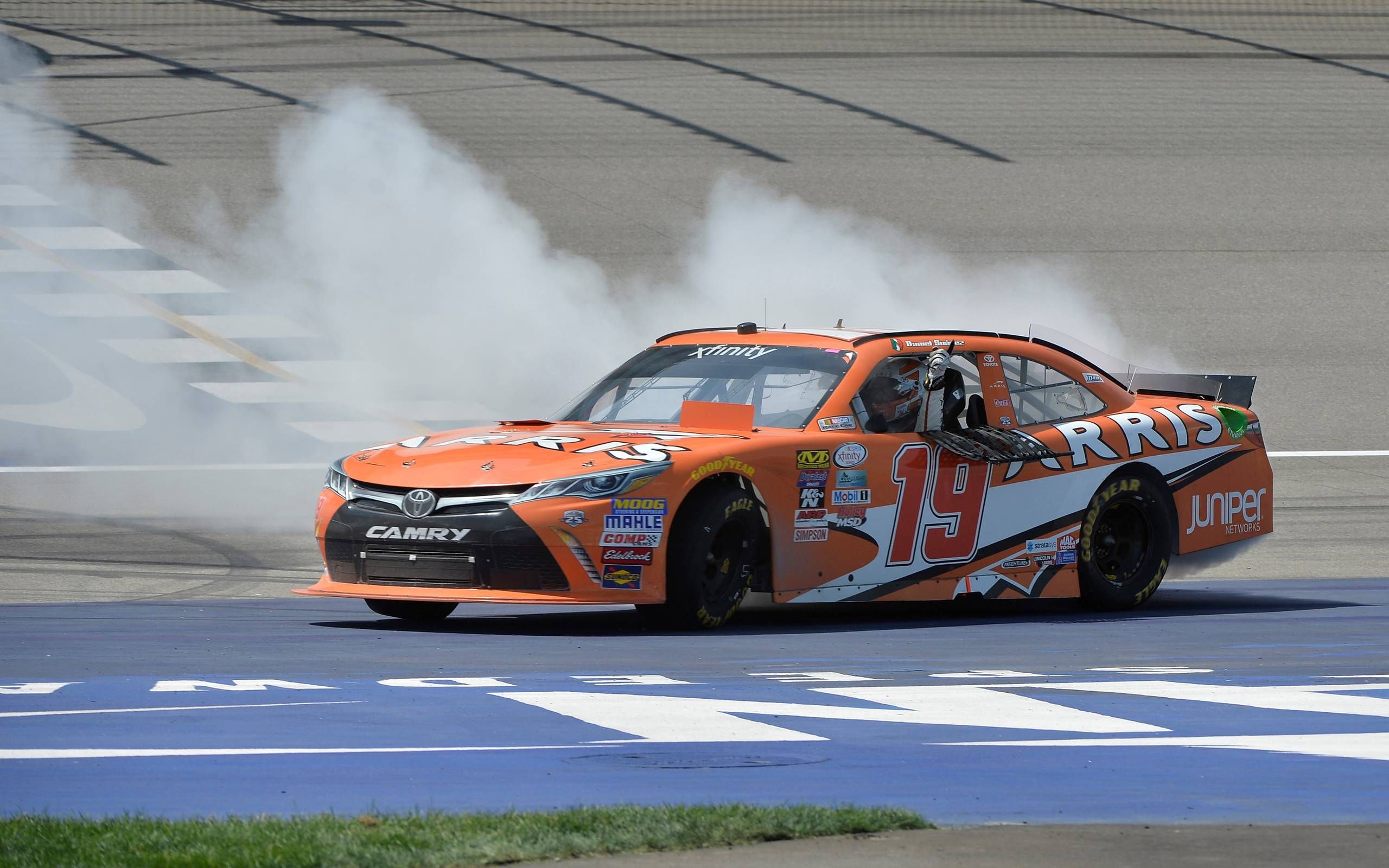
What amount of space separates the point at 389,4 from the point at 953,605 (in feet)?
67.2

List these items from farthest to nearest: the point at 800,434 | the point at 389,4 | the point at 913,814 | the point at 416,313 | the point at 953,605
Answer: the point at 389,4 → the point at 416,313 → the point at 953,605 → the point at 800,434 → the point at 913,814

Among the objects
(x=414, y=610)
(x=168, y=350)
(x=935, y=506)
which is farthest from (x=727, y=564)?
(x=168, y=350)

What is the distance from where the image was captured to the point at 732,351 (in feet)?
32.2

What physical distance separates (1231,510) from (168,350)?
1109 cm

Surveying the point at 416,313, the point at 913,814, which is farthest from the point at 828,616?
the point at 416,313

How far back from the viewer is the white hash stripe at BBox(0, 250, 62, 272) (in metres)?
20.0

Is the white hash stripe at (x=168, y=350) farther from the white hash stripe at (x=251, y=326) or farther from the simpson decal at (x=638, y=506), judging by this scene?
the simpson decal at (x=638, y=506)

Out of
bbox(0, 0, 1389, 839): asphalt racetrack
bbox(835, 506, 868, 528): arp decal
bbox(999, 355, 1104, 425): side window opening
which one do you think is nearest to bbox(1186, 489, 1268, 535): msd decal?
bbox(0, 0, 1389, 839): asphalt racetrack

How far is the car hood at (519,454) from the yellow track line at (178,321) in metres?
8.12

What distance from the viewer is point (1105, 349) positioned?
19734 mm

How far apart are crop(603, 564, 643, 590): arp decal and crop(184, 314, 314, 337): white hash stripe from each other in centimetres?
1138

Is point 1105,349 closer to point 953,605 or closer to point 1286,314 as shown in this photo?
point 1286,314

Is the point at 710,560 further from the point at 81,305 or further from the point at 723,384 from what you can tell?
the point at 81,305

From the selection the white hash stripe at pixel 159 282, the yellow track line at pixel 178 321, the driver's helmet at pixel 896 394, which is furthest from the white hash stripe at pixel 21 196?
the driver's helmet at pixel 896 394
